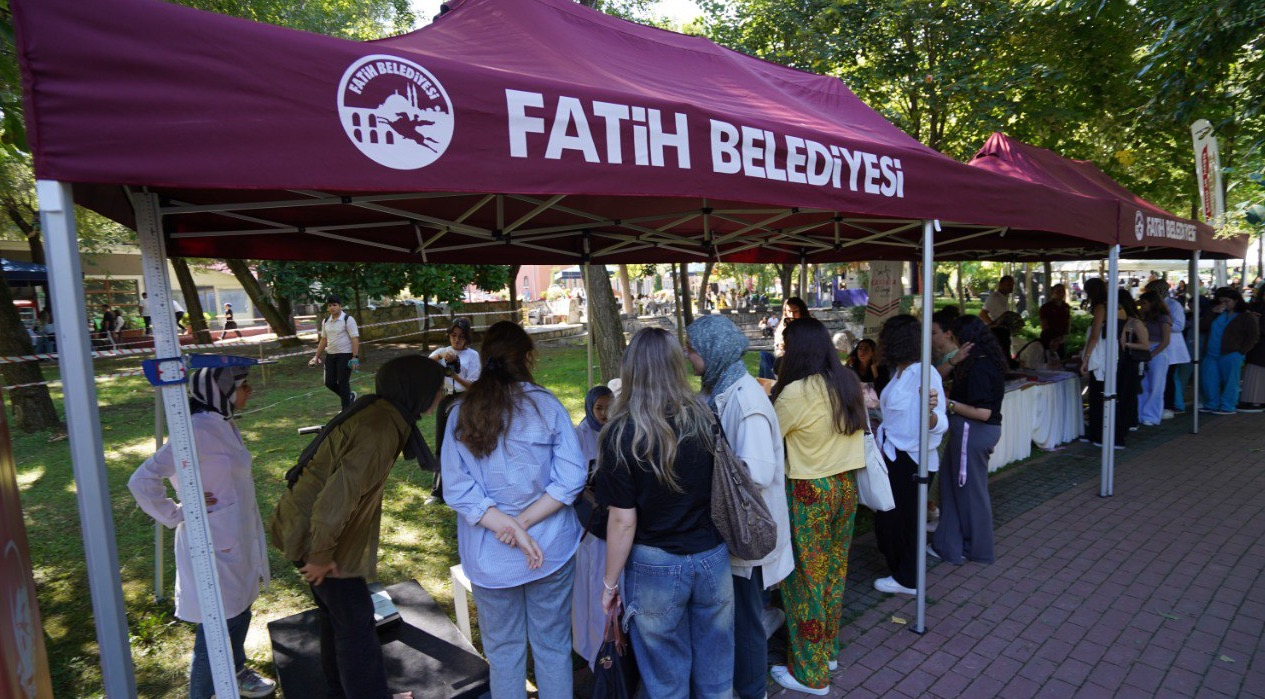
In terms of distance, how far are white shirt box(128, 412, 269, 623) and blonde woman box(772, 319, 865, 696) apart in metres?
2.56

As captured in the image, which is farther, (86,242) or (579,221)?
(86,242)

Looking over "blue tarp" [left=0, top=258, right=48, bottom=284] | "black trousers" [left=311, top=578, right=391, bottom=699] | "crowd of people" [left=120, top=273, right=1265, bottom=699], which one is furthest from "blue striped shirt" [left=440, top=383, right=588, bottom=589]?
"blue tarp" [left=0, top=258, right=48, bottom=284]

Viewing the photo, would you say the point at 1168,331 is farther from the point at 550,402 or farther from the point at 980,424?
the point at 550,402

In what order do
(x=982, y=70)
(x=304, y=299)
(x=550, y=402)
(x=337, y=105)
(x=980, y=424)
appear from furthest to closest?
1. (x=304, y=299)
2. (x=982, y=70)
3. (x=980, y=424)
4. (x=550, y=402)
5. (x=337, y=105)

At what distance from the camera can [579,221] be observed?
4.44 metres

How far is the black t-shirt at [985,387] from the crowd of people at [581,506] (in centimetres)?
98

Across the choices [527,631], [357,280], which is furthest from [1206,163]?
[357,280]

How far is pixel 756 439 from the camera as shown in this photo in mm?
2580

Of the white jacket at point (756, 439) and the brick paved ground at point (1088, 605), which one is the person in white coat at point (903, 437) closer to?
the brick paved ground at point (1088, 605)

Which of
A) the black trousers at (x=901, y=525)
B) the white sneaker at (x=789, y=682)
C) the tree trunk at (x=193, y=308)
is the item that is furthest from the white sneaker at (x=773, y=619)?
the tree trunk at (x=193, y=308)

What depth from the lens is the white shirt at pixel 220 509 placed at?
105 inches

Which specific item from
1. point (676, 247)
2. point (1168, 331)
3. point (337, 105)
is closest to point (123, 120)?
point (337, 105)

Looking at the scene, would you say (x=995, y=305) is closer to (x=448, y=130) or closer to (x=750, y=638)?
(x=750, y=638)

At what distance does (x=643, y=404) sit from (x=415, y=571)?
320 centimetres
